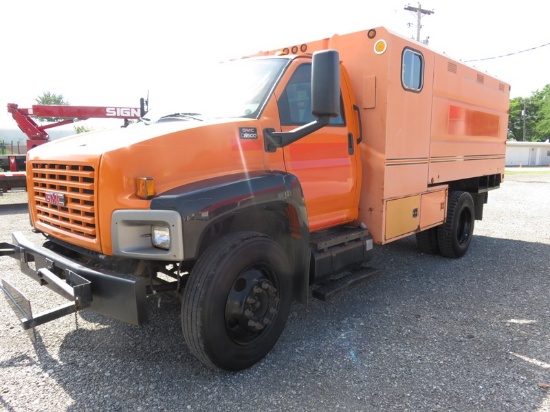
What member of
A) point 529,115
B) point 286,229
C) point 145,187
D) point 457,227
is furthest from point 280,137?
point 529,115

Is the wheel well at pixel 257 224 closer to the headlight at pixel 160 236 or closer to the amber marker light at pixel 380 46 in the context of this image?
the headlight at pixel 160 236

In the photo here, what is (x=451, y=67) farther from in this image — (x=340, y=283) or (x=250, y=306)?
(x=250, y=306)

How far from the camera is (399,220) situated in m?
4.67

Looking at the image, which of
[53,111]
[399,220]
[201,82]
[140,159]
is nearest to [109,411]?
[140,159]

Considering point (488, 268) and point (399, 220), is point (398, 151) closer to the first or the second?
point (399, 220)

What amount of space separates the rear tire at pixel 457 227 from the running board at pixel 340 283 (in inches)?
Result: 83.6

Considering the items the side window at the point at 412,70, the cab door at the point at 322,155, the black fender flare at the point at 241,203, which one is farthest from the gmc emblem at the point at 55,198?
the side window at the point at 412,70

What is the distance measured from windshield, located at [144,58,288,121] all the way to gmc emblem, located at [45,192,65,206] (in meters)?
1.05

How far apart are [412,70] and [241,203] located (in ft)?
9.37

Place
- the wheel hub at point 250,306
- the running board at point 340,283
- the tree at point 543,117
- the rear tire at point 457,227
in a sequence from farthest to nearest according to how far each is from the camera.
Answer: the tree at point 543,117 < the rear tire at point 457,227 < the running board at point 340,283 < the wheel hub at point 250,306

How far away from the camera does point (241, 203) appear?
2.89 metres

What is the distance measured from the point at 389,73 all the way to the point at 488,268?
329cm

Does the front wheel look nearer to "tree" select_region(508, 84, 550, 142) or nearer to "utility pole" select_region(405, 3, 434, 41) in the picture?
"utility pole" select_region(405, 3, 434, 41)

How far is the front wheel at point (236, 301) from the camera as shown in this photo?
276cm
